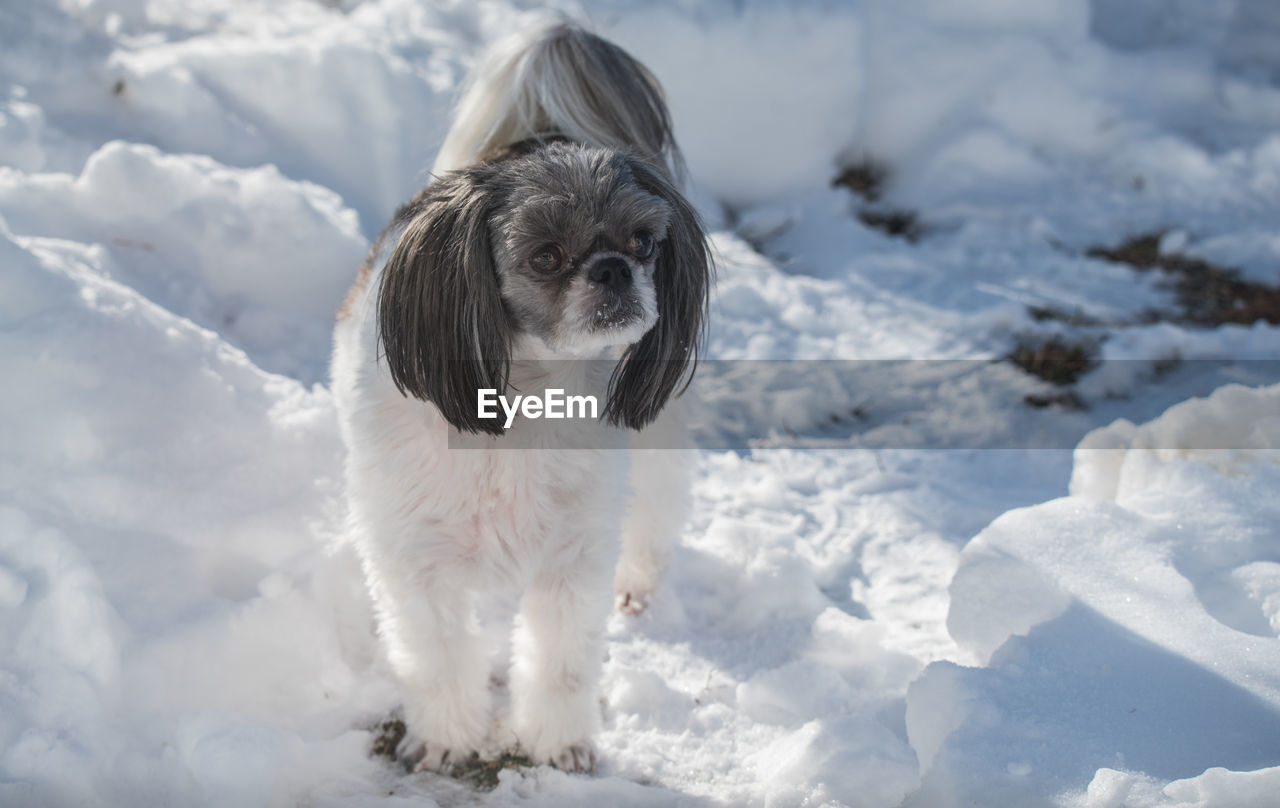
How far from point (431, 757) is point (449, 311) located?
3.99 ft

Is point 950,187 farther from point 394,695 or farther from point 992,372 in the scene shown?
point 394,695

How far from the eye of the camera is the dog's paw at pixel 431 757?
2391 millimetres

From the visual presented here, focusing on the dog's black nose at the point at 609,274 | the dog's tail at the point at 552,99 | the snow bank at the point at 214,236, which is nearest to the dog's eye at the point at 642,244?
the dog's black nose at the point at 609,274

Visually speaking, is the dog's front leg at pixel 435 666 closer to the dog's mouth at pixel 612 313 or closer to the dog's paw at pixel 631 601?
the dog's paw at pixel 631 601

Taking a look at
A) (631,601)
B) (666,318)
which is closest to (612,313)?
(666,318)

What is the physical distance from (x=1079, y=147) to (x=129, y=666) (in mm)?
6077

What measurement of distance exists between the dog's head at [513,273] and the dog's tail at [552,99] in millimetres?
710

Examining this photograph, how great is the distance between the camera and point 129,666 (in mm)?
2219

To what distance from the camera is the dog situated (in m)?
1.97

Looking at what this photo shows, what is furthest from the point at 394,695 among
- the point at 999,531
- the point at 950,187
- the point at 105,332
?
the point at 950,187

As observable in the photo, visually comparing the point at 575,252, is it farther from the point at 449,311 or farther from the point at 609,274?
the point at 449,311

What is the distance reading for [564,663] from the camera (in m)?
2.44

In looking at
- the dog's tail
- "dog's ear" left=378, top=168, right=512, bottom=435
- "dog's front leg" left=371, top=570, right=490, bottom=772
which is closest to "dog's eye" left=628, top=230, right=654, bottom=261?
"dog's ear" left=378, top=168, right=512, bottom=435

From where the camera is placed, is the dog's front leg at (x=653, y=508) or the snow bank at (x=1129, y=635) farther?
the dog's front leg at (x=653, y=508)
